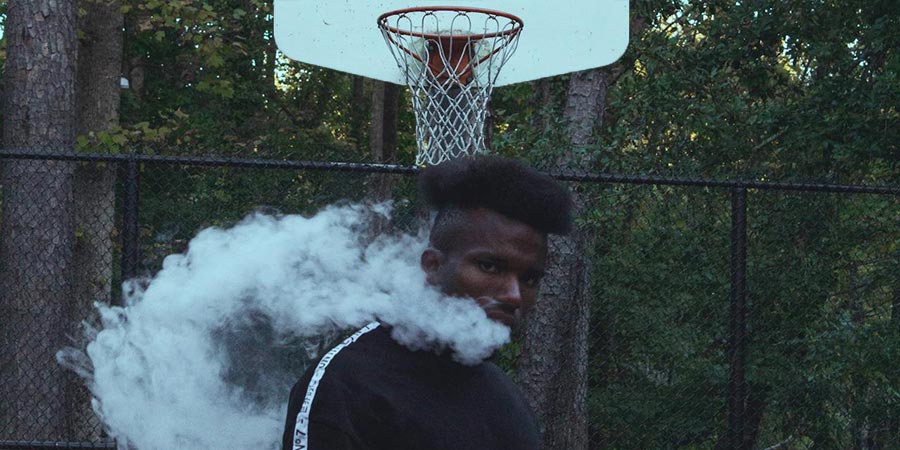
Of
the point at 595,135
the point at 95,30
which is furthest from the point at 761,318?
the point at 95,30

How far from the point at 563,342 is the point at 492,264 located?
628 centimetres

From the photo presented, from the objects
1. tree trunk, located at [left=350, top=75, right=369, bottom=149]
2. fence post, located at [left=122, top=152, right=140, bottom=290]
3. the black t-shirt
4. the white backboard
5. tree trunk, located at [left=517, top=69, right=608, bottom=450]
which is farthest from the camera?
tree trunk, located at [left=350, top=75, right=369, bottom=149]

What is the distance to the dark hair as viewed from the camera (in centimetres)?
205

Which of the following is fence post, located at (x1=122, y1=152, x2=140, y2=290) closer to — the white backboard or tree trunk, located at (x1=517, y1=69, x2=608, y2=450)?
the white backboard

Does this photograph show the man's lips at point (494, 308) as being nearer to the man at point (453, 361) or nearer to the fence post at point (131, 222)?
the man at point (453, 361)

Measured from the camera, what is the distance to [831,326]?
7.13m

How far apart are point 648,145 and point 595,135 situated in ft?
2.71

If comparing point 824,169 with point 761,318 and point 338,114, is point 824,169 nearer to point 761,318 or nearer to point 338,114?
point 761,318

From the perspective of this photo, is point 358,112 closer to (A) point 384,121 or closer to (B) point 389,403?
(A) point 384,121

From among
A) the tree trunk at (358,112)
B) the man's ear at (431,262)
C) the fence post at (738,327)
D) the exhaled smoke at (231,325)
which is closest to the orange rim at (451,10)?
the fence post at (738,327)

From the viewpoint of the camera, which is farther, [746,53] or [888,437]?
[746,53]

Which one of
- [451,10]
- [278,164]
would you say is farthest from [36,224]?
[451,10]

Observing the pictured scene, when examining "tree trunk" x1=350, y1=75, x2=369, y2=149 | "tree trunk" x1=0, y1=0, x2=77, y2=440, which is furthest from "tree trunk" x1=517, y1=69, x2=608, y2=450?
"tree trunk" x1=350, y1=75, x2=369, y2=149

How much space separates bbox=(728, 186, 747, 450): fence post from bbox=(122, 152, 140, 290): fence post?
10.2 feet
